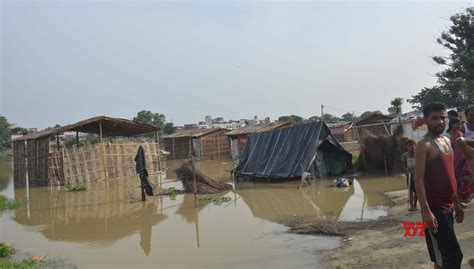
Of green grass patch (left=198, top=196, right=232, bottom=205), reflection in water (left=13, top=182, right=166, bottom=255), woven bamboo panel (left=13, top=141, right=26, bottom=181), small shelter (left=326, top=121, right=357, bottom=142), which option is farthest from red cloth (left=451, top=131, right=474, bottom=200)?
small shelter (left=326, top=121, right=357, bottom=142)

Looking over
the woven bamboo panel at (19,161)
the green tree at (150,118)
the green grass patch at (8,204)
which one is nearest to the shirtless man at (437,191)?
the green grass patch at (8,204)

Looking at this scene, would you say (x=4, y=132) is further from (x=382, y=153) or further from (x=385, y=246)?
(x=385, y=246)

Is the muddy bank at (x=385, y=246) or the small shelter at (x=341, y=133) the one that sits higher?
the small shelter at (x=341, y=133)

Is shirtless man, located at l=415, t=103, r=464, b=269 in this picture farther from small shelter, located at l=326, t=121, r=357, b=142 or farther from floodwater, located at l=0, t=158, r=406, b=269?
small shelter, located at l=326, t=121, r=357, b=142

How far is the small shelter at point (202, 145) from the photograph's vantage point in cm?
3581

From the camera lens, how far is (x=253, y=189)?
1461cm

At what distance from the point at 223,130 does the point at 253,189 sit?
914 inches

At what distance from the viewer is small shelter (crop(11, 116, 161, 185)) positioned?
62.6ft

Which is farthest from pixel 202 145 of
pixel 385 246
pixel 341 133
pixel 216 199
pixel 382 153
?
pixel 385 246

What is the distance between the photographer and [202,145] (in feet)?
Answer: 117

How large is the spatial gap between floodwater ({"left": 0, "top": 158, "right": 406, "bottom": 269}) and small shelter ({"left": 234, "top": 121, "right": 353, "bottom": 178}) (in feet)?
2.55

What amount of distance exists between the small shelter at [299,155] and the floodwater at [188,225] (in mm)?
777

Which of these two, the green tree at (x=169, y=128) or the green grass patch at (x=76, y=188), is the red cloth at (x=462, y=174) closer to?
the green grass patch at (x=76, y=188)

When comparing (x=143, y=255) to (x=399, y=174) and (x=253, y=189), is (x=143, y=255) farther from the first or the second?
(x=399, y=174)
